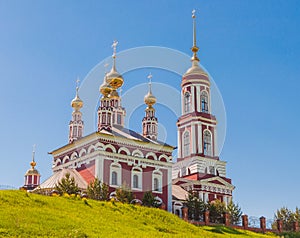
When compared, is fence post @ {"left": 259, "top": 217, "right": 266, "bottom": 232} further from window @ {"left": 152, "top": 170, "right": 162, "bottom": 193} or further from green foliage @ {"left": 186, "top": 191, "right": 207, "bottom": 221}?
window @ {"left": 152, "top": 170, "right": 162, "bottom": 193}

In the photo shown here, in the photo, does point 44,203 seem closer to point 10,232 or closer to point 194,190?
point 10,232

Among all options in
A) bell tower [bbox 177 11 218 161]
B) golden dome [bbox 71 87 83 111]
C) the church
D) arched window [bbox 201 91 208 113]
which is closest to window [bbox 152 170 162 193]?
the church

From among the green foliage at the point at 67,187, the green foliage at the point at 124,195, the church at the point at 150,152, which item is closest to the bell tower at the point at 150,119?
the church at the point at 150,152

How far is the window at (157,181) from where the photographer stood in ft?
108

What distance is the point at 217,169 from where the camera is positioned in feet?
128

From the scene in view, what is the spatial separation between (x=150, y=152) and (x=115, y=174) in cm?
316

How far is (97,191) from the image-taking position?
91.4 feet

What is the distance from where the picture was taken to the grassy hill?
1470 centimetres

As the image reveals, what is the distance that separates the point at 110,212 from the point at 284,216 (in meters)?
18.4

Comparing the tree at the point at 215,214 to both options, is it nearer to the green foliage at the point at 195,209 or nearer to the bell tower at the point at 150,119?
the green foliage at the point at 195,209

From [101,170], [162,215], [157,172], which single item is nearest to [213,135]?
[157,172]

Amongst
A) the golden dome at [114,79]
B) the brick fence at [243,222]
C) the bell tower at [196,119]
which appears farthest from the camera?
the bell tower at [196,119]

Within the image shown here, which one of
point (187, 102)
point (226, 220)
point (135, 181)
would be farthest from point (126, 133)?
point (226, 220)

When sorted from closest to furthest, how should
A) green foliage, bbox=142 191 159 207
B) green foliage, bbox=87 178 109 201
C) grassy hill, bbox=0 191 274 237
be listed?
1. grassy hill, bbox=0 191 274 237
2. green foliage, bbox=87 178 109 201
3. green foliage, bbox=142 191 159 207
